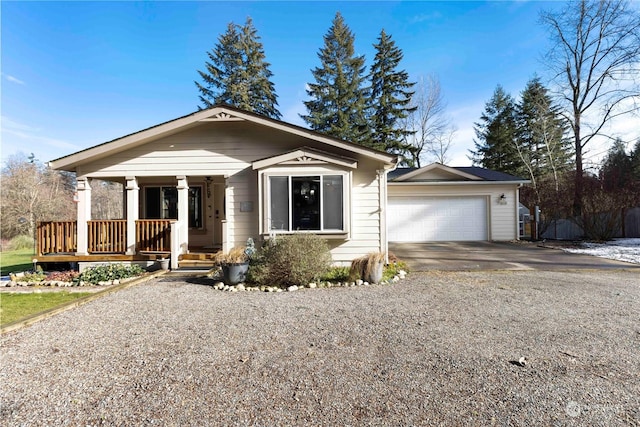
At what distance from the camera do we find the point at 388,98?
81.7 feet

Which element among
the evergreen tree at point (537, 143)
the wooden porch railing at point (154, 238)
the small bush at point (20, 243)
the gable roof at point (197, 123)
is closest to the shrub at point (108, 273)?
the wooden porch railing at point (154, 238)

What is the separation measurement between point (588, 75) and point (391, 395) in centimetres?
2279

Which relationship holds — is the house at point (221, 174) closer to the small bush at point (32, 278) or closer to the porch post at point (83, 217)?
the porch post at point (83, 217)

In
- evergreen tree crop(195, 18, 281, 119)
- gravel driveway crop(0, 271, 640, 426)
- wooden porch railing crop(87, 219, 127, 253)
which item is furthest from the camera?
evergreen tree crop(195, 18, 281, 119)

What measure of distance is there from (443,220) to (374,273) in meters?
9.20

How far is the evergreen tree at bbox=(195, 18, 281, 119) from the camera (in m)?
25.5

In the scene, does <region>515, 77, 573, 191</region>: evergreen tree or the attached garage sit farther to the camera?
<region>515, 77, 573, 191</region>: evergreen tree

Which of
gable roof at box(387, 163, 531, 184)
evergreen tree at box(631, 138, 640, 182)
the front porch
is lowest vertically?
the front porch

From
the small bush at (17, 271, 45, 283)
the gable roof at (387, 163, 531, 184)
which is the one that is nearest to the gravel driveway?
the small bush at (17, 271, 45, 283)

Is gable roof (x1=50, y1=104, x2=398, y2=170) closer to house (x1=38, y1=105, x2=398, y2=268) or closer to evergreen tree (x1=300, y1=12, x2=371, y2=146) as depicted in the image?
house (x1=38, y1=105, x2=398, y2=268)

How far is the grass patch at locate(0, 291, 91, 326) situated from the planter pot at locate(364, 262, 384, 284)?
5639mm

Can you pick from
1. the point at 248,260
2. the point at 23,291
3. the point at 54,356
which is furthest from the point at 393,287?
the point at 23,291

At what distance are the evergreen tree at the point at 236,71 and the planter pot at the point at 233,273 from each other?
70.5ft

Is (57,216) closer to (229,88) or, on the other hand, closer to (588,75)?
(229,88)
